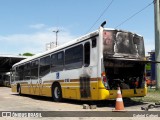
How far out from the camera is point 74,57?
585 inches

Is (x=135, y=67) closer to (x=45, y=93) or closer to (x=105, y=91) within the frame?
(x=105, y=91)

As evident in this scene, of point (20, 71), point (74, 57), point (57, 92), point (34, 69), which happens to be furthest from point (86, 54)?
point (20, 71)

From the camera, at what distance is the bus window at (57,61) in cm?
1630

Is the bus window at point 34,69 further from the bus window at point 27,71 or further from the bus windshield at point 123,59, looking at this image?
the bus windshield at point 123,59

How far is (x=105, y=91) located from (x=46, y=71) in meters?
6.26

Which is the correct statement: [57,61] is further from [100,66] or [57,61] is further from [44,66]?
[100,66]

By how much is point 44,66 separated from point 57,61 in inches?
80.8

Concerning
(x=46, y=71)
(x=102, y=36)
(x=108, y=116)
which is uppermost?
(x=102, y=36)

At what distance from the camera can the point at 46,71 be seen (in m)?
18.3

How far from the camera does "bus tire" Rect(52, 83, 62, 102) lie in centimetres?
1647

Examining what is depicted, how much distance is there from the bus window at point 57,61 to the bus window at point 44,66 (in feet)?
2.25

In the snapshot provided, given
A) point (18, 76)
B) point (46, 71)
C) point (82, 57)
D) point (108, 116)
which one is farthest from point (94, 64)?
point (18, 76)

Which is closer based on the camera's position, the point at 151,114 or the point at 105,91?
the point at 151,114

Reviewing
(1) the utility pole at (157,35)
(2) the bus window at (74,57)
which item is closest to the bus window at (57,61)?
(2) the bus window at (74,57)
